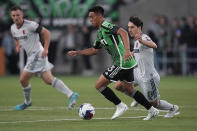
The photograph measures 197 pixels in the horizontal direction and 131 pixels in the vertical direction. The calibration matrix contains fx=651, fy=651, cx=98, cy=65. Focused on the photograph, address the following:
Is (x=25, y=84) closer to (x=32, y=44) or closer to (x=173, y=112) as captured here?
(x=32, y=44)

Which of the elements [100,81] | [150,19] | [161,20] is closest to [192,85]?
[161,20]

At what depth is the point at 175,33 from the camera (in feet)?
88.2

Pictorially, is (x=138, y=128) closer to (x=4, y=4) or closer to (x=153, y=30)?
(x=153, y=30)

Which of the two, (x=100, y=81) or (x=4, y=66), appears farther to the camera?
(x=4, y=66)

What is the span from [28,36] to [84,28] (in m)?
14.2

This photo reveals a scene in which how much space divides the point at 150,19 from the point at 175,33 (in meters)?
2.94

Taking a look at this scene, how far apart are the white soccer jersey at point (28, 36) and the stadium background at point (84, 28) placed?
546 inches

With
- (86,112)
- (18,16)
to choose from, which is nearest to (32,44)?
(18,16)

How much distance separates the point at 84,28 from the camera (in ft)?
92.7

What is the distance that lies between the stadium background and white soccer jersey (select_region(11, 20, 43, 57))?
45.5ft

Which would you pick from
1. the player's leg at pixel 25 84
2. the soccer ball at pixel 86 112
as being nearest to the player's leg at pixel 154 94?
the soccer ball at pixel 86 112

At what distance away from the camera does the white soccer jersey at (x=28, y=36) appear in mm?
14016

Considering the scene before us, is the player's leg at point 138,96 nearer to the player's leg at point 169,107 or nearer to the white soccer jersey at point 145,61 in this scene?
the white soccer jersey at point 145,61

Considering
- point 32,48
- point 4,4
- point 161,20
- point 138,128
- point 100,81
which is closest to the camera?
point 138,128
